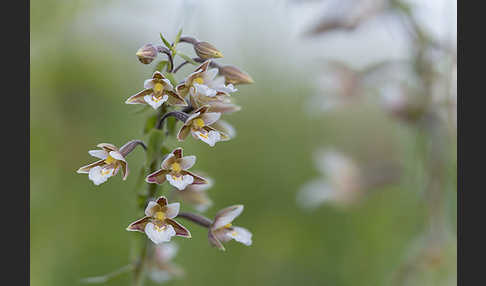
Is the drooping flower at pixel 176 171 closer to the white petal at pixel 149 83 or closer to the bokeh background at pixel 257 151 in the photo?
the white petal at pixel 149 83

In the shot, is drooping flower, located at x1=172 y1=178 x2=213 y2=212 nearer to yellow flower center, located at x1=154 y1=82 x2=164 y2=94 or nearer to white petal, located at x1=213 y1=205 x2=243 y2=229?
white petal, located at x1=213 y1=205 x2=243 y2=229

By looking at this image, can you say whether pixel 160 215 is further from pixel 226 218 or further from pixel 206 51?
pixel 206 51

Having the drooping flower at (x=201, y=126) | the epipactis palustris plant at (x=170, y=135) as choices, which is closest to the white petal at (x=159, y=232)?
the epipactis palustris plant at (x=170, y=135)

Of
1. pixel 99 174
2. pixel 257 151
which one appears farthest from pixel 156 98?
pixel 257 151

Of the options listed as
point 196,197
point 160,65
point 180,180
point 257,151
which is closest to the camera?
point 180,180

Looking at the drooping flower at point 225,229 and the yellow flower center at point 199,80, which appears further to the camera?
the drooping flower at point 225,229
